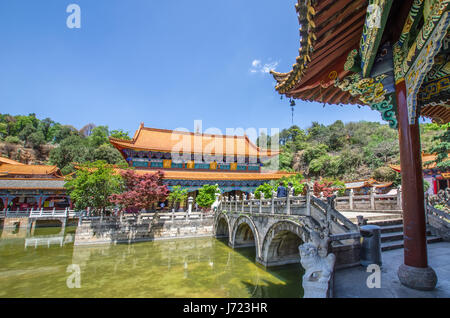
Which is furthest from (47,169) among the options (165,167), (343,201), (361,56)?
(361,56)

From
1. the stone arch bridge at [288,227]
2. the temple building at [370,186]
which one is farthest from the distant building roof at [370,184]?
the stone arch bridge at [288,227]

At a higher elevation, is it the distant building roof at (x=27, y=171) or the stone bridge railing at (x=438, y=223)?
the distant building roof at (x=27, y=171)

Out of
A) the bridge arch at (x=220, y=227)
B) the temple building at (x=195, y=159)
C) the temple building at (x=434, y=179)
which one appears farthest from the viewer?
the temple building at (x=195, y=159)

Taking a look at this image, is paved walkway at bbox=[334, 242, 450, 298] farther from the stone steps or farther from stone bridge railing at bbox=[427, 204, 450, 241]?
stone bridge railing at bbox=[427, 204, 450, 241]

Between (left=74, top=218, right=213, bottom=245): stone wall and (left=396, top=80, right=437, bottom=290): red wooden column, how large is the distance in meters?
16.5

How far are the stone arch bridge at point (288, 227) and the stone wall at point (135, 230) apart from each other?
10.6 feet

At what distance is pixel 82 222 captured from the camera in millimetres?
16203

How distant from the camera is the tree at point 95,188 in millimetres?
17375

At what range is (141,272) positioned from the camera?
1105 centimetres

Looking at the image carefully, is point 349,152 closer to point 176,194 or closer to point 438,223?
point 176,194

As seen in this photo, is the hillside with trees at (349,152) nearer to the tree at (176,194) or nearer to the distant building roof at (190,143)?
the distant building roof at (190,143)

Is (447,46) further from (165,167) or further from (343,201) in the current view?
(165,167)

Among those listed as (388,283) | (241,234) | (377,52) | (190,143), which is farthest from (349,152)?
(388,283)

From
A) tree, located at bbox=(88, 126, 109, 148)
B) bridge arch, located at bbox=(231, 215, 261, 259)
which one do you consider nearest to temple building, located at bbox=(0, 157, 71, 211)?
bridge arch, located at bbox=(231, 215, 261, 259)
